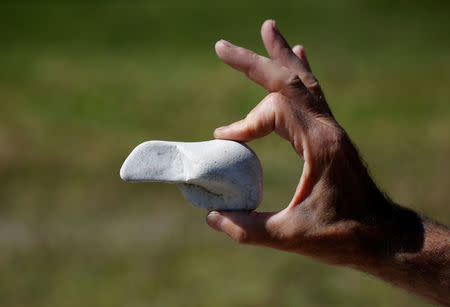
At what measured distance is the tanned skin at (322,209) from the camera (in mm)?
1555

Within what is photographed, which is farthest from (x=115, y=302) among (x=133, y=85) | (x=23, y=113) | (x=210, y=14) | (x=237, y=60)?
(x=210, y=14)

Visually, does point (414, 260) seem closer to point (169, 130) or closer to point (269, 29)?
point (269, 29)

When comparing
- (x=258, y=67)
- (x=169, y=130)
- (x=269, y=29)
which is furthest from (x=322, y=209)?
(x=169, y=130)

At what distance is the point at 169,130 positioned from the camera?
5281 mm

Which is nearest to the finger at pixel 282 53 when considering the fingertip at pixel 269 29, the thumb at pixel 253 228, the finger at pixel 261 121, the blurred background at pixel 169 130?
the fingertip at pixel 269 29

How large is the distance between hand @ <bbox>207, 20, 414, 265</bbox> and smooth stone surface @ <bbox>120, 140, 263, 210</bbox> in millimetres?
47

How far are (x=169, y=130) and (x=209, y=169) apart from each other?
3.72m

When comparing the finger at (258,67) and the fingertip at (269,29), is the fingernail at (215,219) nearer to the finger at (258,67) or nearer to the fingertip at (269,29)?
the finger at (258,67)

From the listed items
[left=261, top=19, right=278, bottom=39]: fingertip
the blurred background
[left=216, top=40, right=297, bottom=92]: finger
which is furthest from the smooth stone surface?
the blurred background

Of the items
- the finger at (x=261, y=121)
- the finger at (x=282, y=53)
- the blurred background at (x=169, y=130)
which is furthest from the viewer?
the blurred background at (x=169, y=130)

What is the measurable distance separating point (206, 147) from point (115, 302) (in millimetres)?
2041

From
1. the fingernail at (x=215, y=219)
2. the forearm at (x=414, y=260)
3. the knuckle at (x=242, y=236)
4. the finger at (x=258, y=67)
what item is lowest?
the forearm at (x=414, y=260)

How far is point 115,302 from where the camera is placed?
3.41m

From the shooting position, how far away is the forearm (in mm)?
1630
